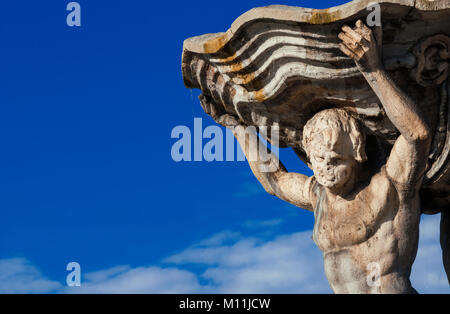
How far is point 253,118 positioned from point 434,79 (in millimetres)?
1905

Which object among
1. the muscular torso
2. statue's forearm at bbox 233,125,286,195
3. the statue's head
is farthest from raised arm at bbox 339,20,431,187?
statue's forearm at bbox 233,125,286,195

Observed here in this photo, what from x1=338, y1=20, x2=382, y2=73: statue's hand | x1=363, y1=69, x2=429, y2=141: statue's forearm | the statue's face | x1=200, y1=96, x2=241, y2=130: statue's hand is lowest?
the statue's face

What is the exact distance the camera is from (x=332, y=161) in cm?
728

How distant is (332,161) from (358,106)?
1.93 ft

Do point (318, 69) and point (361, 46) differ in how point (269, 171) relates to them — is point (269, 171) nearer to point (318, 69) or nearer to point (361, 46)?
point (318, 69)

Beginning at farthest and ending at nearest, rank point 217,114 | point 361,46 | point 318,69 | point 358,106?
point 217,114
point 358,106
point 318,69
point 361,46

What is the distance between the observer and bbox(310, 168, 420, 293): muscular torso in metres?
7.21

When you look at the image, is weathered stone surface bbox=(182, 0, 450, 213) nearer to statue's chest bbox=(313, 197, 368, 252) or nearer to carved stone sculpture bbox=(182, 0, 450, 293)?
carved stone sculpture bbox=(182, 0, 450, 293)

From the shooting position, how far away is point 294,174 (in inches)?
326

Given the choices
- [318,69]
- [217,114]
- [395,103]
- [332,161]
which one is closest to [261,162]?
[217,114]

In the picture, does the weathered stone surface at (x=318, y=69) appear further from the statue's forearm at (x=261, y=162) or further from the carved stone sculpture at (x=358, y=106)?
the statue's forearm at (x=261, y=162)

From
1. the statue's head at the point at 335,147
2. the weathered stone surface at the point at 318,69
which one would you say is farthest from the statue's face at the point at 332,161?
the weathered stone surface at the point at 318,69

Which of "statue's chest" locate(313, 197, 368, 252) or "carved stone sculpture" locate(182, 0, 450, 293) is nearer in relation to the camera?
"carved stone sculpture" locate(182, 0, 450, 293)
